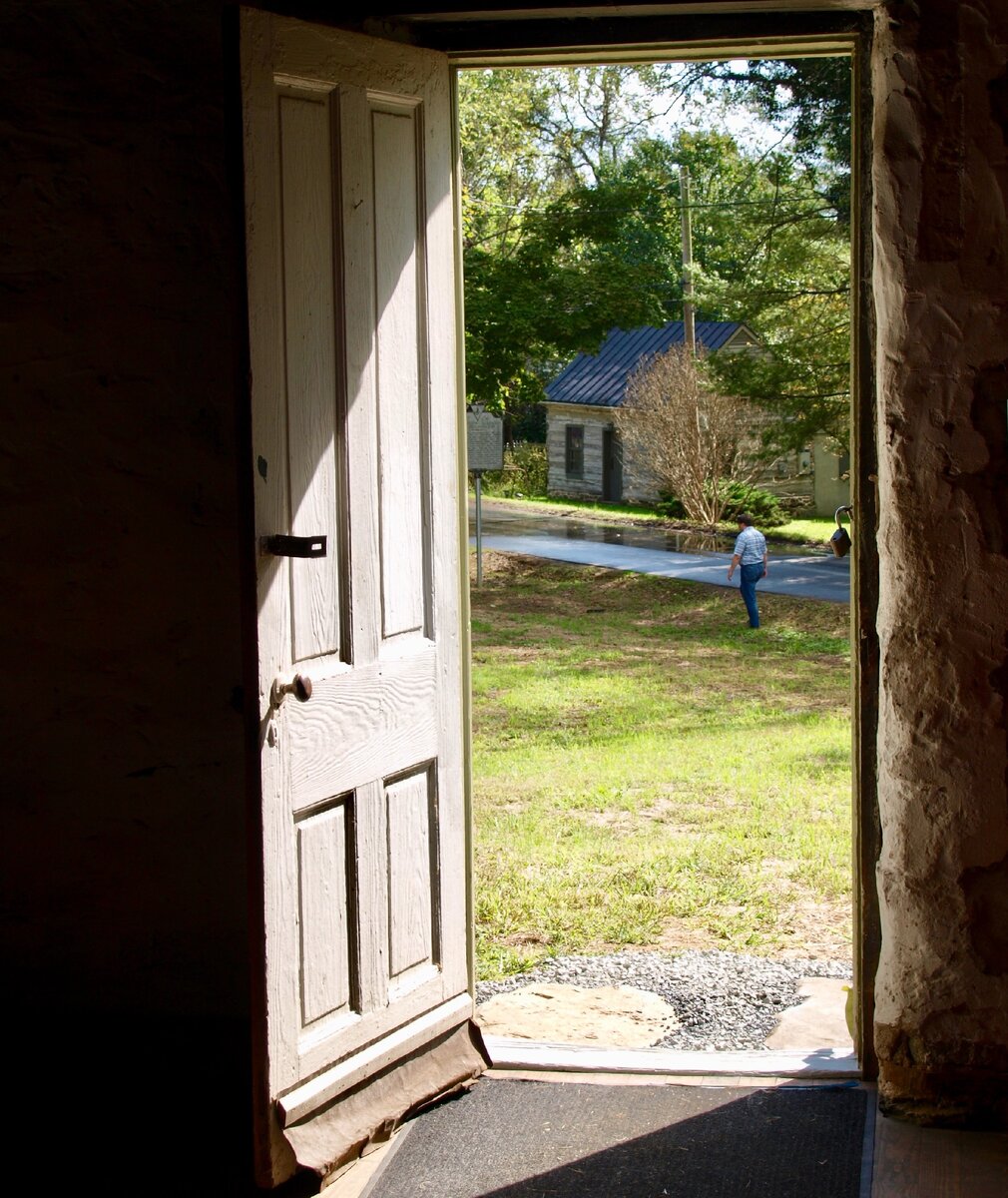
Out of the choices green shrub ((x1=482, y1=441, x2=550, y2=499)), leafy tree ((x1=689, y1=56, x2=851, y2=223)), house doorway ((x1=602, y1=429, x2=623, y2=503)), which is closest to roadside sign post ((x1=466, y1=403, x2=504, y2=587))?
leafy tree ((x1=689, y1=56, x2=851, y2=223))

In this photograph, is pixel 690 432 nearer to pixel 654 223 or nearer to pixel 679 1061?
pixel 654 223

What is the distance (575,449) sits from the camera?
22.8 metres

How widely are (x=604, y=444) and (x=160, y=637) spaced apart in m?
19.0

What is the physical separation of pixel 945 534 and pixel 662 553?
45.4 feet

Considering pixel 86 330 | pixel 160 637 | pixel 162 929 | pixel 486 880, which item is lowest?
pixel 486 880

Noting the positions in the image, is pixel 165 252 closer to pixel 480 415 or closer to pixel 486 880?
pixel 486 880

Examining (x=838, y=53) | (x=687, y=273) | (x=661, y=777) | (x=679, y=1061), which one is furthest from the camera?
(x=687, y=273)

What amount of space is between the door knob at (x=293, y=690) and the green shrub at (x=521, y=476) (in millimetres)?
21206

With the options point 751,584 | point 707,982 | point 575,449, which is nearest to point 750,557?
point 751,584

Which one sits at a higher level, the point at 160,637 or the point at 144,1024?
the point at 160,637

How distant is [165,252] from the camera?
3396mm

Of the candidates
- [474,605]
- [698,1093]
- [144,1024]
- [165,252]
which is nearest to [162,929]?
[144,1024]

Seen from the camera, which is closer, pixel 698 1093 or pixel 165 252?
pixel 698 1093

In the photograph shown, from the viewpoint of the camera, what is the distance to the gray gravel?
12.3ft
